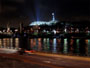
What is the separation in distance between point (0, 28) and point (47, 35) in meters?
54.6

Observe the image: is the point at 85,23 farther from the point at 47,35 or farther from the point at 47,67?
the point at 47,67

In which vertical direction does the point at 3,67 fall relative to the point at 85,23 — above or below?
below

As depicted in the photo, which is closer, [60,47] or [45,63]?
[45,63]

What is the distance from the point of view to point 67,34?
109 m

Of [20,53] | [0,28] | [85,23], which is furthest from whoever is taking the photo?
[0,28]

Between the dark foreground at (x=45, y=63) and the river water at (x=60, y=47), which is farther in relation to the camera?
the river water at (x=60, y=47)

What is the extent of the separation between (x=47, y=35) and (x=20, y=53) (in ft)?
322

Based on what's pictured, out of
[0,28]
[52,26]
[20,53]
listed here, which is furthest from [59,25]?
[20,53]

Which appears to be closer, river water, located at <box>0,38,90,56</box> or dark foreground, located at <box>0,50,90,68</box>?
dark foreground, located at <box>0,50,90,68</box>

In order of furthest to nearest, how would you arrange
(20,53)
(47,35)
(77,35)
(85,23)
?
(85,23) < (47,35) < (77,35) < (20,53)

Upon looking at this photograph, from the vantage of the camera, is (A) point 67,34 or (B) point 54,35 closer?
(A) point 67,34

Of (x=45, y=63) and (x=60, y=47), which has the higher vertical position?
(x=45, y=63)

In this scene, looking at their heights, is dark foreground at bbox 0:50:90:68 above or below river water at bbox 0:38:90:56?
above

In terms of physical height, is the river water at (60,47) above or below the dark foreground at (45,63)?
below
